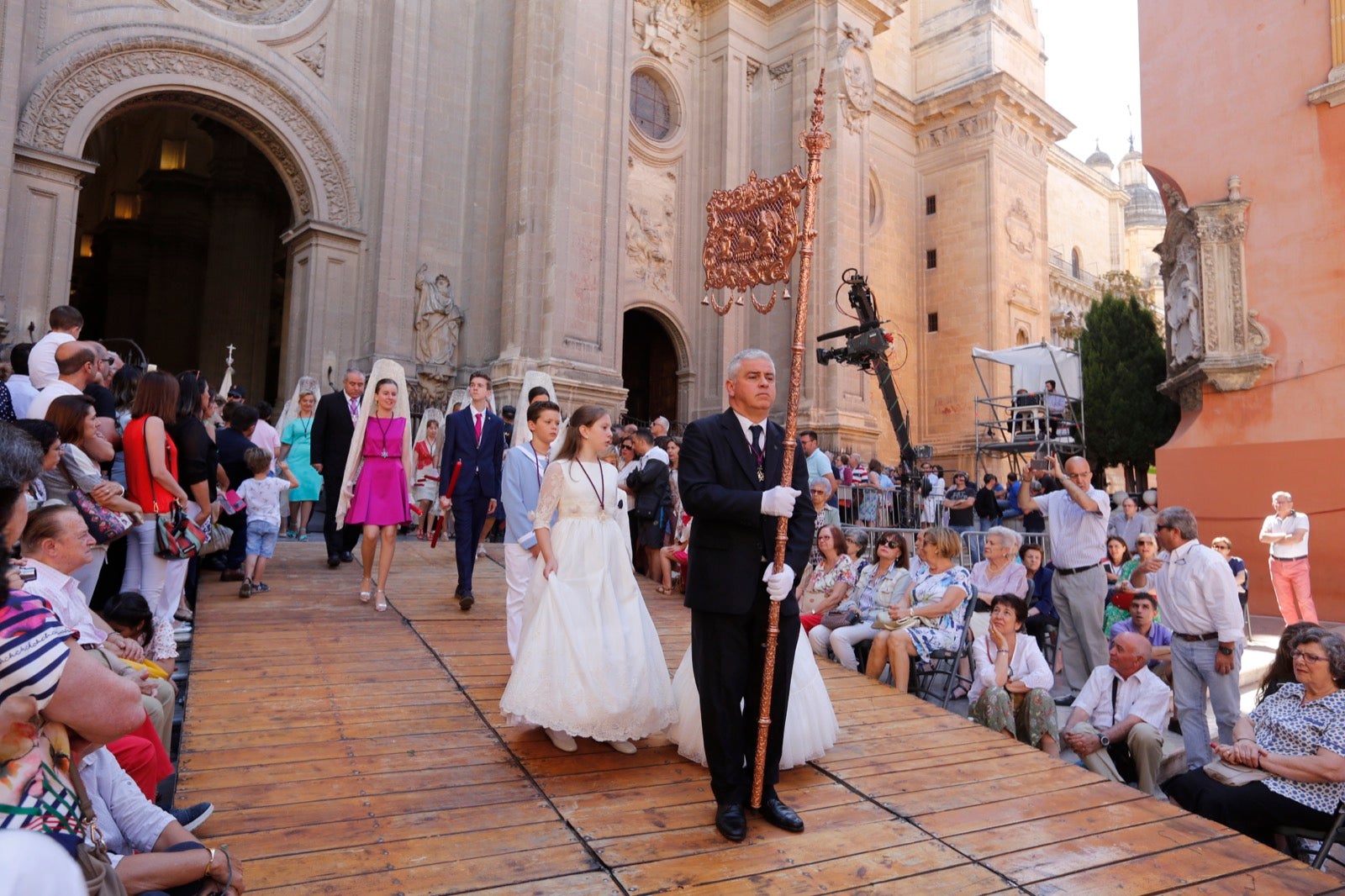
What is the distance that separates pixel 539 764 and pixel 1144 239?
56649mm

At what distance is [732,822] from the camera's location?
3.66 m

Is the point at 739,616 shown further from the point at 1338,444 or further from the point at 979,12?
the point at 979,12

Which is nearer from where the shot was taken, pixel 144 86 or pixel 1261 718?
pixel 1261 718

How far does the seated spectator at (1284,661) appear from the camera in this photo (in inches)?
185

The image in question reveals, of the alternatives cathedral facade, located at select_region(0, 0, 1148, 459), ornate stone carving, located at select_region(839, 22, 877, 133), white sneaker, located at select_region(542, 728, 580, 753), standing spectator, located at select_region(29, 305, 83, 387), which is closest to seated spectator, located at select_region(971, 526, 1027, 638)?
white sneaker, located at select_region(542, 728, 580, 753)

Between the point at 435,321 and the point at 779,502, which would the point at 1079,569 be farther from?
the point at 435,321

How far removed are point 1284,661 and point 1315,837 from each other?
925 millimetres

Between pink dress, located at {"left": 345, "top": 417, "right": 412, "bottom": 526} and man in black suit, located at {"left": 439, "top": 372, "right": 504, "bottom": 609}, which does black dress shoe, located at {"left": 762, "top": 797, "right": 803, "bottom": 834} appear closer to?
man in black suit, located at {"left": 439, "top": 372, "right": 504, "bottom": 609}

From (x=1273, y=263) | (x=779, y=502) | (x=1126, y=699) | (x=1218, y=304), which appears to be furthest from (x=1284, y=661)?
(x=1273, y=263)

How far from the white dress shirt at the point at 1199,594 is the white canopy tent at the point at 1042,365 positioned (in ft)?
54.0

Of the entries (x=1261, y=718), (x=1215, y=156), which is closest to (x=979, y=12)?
(x=1215, y=156)

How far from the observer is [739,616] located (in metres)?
3.83

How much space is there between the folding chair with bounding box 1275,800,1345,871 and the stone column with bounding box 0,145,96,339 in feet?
49.3

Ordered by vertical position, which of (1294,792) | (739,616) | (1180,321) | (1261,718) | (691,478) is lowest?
(1294,792)
